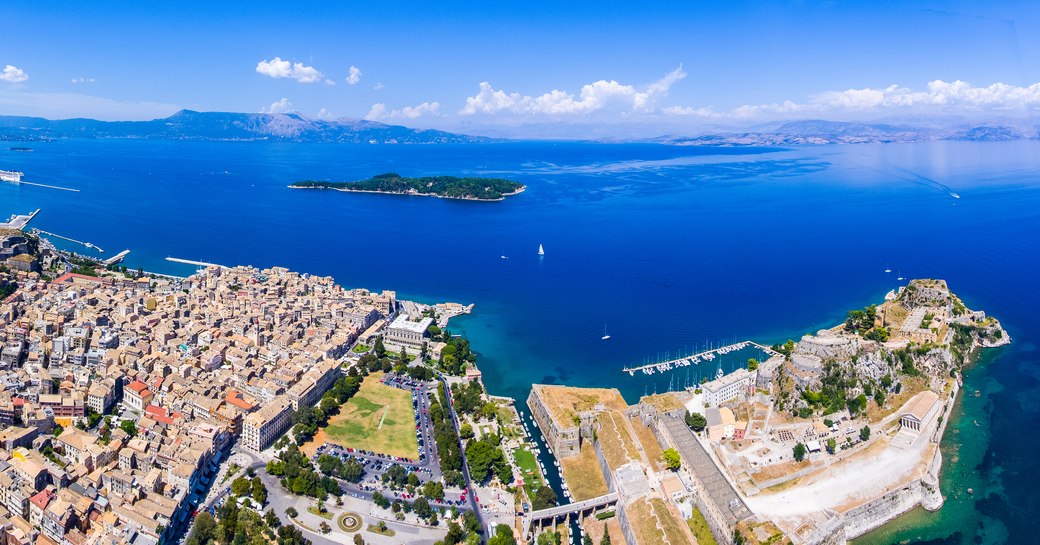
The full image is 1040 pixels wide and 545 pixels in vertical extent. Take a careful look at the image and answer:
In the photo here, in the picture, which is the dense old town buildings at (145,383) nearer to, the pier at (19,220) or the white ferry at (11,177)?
the pier at (19,220)

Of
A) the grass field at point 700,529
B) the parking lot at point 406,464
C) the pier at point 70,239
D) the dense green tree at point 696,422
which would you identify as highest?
the pier at point 70,239

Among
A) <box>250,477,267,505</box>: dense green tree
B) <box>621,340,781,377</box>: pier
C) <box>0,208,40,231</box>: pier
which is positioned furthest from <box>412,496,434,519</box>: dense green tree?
<box>0,208,40,231</box>: pier

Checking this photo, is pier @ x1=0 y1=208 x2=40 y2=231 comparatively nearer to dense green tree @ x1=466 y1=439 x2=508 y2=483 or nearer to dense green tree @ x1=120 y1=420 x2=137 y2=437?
dense green tree @ x1=120 y1=420 x2=137 y2=437

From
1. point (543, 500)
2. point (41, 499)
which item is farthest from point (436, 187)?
point (41, 499)

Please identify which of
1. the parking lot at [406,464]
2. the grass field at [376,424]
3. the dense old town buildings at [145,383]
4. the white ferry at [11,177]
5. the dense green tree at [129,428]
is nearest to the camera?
the dense old town buildings at [145,383]

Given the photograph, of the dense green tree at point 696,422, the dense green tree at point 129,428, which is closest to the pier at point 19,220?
the dense green tree at point 129,428

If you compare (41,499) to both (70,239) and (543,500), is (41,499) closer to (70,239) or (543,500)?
(543,500)

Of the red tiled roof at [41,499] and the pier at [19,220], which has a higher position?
the pier at [19,220]

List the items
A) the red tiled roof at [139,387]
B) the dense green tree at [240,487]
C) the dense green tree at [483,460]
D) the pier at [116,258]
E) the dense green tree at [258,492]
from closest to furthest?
the dense green tree at [258,492], the dense green tree at [240,487], the dense green tree at [483,460], the red tiled roof at [139,387], the pier at [116,258]
